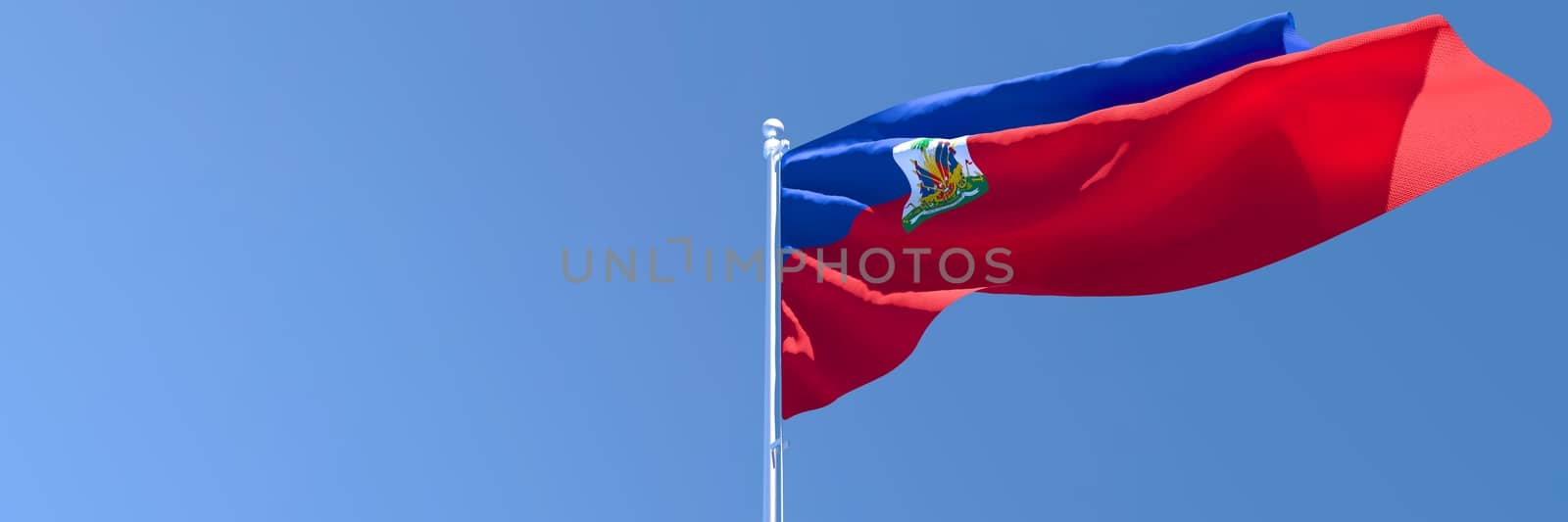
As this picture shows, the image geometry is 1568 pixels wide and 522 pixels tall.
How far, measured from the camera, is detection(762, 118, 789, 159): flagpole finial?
7777 mm

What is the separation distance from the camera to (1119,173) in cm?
682

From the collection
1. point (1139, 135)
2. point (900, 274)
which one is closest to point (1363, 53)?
point (1139, 135)

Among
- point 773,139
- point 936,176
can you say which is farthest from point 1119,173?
point 773,139

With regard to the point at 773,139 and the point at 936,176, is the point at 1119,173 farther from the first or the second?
the point at 773,139

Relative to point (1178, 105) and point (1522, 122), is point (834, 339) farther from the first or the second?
point (1522, 122)

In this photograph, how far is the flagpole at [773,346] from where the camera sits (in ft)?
22.6

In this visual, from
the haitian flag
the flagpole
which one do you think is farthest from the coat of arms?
→ the flagpole

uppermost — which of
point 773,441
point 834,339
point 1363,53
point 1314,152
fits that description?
point 1363,53

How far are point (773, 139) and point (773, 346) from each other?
155 cm

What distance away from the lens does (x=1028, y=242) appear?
712cm

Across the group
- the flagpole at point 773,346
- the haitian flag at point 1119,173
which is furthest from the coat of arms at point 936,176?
the flagpole at point 773,346

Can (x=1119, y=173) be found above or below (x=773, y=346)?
above

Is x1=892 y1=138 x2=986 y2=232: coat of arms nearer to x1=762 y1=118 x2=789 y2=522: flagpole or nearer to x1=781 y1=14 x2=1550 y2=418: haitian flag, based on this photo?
x1=781 y1=14 x2=1550 y2=418: haitian flag

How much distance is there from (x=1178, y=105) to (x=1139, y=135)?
285 mm
